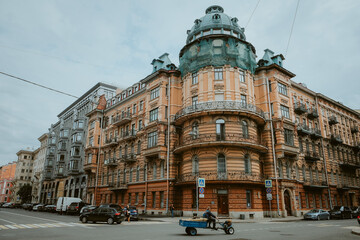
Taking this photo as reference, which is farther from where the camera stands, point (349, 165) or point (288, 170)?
point (349, 165)

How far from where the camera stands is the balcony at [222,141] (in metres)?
32.0

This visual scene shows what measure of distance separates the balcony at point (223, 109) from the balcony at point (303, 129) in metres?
8.34

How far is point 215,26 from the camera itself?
39.2 m

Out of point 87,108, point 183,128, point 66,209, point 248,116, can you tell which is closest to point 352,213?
point 248,116

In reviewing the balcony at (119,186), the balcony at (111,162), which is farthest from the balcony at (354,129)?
the balcony at (111,162)

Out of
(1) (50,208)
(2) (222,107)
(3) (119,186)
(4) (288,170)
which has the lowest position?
(1) (50,208)

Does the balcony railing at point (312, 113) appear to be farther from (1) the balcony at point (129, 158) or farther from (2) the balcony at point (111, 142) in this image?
(2) the balcony at point (111, 142)

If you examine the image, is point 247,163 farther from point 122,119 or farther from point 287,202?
point 122,119

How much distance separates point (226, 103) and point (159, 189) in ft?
49.3

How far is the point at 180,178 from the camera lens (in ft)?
114

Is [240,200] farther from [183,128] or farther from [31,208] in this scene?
[31,208]

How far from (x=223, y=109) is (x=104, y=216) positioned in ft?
59.0

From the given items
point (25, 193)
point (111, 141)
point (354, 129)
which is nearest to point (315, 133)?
point (354, 129)

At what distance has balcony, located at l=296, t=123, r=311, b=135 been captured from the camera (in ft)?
134
